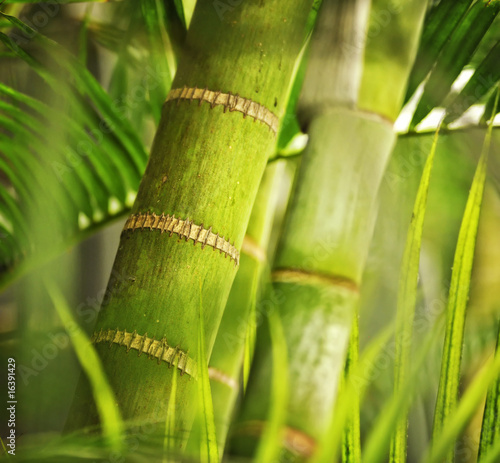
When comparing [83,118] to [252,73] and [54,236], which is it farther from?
[252,73]

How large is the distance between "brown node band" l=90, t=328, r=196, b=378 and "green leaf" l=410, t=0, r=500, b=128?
333 mm

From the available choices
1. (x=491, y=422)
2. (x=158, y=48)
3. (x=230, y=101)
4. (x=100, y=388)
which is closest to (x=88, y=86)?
(x=158, y=48)

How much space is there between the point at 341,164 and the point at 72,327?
262 millimetres

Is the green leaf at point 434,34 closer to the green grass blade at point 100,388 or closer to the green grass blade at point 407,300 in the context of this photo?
→ the green grass blade at point 407,300

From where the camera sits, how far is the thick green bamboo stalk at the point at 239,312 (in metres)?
0.49

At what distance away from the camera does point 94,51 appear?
74 centimetres

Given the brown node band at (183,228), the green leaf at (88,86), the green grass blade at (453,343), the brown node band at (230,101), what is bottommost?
the green grass blade at (453,343)

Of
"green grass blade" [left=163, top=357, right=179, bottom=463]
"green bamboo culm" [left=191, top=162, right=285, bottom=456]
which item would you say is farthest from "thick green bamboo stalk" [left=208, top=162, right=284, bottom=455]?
"green grass blade" [left=163, top=357, right=179, bottom=463]

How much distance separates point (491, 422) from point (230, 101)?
0.29 metres

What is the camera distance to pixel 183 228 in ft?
1.24

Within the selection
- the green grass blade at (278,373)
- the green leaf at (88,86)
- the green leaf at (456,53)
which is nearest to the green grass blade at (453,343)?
the green grass blade at (278,373)

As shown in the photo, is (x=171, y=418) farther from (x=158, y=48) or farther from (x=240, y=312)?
(x=158, y=48)

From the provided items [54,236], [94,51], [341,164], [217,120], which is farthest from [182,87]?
[94,51]

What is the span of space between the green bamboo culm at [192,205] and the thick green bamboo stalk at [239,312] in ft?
0.31
